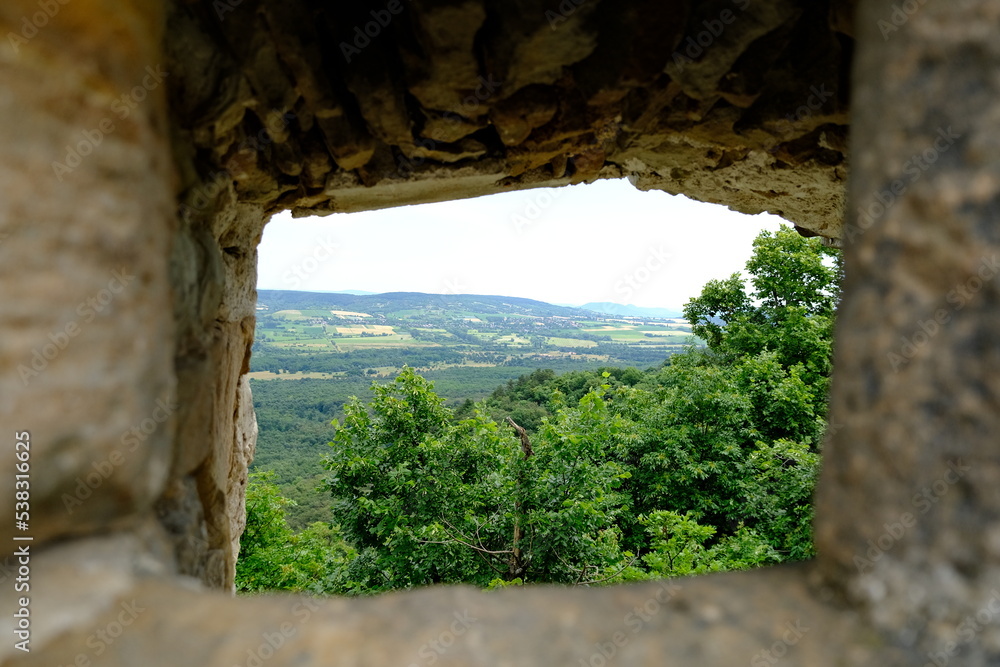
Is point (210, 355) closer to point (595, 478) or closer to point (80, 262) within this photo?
point (80, 262)

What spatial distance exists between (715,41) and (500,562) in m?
7.72

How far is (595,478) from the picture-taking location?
8188mm

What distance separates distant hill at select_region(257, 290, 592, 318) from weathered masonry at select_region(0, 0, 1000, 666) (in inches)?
2115

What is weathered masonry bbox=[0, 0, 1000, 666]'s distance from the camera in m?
1.06

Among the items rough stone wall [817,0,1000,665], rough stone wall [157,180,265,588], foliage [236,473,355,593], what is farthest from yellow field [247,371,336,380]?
rough stone wall [817,0,1000,665]

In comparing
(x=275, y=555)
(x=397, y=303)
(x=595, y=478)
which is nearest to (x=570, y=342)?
(x=397, y=303)

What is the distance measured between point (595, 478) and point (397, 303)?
2438 inches

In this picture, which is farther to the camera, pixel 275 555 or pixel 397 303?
pixel 397 303

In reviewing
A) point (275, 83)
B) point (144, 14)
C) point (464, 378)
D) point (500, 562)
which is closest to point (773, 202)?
point (275, 83)

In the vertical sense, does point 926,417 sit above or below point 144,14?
below

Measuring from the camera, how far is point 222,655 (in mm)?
1151

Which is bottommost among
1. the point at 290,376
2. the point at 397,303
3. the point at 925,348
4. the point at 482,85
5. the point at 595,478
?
the point at 290,376

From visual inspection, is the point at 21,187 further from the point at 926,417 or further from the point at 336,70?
the point at 926,417

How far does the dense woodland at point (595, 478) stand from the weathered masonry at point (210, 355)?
5254 mm
